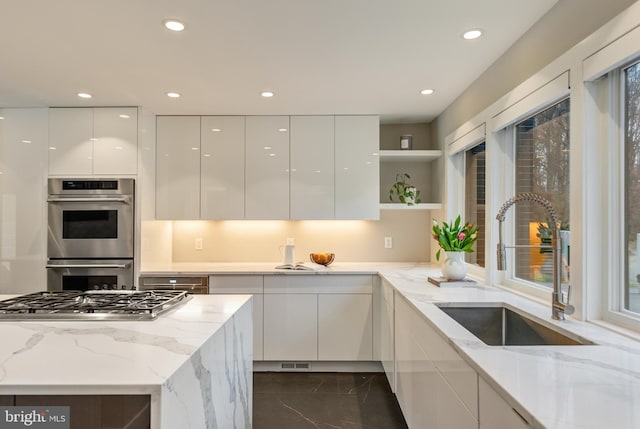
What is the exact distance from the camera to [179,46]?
219 cm

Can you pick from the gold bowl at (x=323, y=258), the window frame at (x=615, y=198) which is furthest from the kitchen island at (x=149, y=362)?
the gold bowl at (x=323, y=258)

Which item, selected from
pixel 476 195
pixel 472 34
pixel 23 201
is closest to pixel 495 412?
pixel 472 34

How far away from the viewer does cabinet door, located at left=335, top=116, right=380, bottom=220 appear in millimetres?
3518

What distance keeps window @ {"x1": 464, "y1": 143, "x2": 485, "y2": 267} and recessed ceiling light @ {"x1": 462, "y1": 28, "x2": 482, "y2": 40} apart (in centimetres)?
101

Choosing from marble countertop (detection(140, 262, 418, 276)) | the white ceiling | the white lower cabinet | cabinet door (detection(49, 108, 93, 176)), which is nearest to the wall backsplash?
marble countertop (detection(140, 262, 418, 276))

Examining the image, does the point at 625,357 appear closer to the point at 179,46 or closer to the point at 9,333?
the point at 9,333

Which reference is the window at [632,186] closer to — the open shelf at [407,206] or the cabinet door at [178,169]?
the open shelf at [407,206]

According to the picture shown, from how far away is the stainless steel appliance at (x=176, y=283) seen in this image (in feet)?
10.7

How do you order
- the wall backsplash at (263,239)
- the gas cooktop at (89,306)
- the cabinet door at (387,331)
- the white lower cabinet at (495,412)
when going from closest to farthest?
1. the white lower cabinet at (495,412)
2. the gas cooktop at (89,306)
3. the cabinet door at (387,331)
4. the wall backsplash at (263,239)

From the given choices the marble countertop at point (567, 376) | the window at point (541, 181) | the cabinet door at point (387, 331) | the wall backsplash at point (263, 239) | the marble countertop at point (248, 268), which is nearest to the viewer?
the marble countertop at point (567, 376)

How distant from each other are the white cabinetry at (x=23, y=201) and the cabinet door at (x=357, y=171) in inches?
99.6

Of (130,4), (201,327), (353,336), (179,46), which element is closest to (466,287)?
(353,336)

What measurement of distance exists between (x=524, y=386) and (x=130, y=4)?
6.95ft

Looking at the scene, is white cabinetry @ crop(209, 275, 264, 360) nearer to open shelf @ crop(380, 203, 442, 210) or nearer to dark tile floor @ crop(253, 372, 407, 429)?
dark tile floor @ crop(253, 372, 407, 429)
